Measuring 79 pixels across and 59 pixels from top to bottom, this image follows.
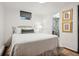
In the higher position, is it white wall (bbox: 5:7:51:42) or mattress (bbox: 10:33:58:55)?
white wall (bbox: 5:7:51:42)

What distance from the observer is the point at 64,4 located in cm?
185

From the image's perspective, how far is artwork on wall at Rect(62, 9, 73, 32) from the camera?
188cm

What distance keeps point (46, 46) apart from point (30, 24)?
0.50 meters

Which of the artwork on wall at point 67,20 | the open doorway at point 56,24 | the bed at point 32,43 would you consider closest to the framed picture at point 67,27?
the artwork on wall at point 67,20

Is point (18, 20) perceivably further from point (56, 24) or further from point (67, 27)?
point (67, 27)

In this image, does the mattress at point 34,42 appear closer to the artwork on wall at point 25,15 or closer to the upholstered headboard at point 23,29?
the upholstered headboard at point 23,29

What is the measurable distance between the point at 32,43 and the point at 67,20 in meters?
0.77

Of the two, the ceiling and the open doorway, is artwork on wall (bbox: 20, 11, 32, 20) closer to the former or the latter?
the ceiling

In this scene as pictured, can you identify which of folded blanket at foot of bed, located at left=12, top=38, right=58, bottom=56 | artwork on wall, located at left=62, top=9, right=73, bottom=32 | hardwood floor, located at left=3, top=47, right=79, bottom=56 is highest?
artwork on wall, located at left=62, top=9, right=73, bottom=32

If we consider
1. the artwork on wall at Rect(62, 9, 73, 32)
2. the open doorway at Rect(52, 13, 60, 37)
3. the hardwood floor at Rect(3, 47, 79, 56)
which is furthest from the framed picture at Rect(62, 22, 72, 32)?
the hardwood floor at Rect(3, 47, 79, 56)

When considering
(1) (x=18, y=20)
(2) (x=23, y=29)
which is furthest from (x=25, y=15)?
(2) (x=23, y=29)

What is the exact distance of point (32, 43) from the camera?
173cm

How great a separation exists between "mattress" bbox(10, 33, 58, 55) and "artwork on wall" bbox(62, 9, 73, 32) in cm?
26

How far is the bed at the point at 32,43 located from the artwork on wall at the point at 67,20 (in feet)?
0.85
